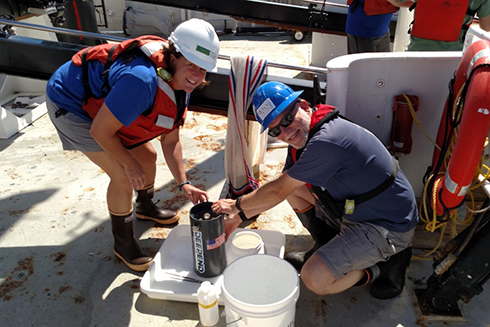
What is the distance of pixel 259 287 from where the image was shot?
2.24m

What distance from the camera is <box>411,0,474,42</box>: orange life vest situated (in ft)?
10.6

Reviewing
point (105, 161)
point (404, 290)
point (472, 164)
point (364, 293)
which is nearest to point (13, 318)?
point (105, 161)

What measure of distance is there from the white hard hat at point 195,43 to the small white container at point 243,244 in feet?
3.83

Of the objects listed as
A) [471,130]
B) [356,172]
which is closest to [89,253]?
[356,172]

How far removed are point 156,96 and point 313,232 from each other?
1.35m

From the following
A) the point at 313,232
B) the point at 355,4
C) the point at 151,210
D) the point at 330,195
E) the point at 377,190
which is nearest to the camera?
the point at 377,190

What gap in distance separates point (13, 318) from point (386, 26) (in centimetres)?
426

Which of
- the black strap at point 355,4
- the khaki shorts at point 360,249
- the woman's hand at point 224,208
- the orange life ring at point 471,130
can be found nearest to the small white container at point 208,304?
the woman's hand at point 224,208

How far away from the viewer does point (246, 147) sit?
3098 mm

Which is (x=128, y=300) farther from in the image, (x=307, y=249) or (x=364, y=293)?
(x=364, y=293)

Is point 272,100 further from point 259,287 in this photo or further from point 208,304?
point 208,304

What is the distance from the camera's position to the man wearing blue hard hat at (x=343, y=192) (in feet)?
6.79

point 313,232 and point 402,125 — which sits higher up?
point 402,125

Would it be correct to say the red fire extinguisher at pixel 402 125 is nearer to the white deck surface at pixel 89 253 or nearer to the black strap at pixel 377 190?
the black strap at pixel 377 190
